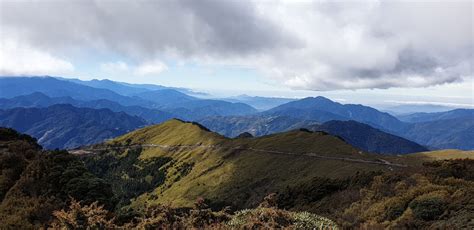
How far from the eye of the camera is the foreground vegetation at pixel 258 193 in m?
20.0

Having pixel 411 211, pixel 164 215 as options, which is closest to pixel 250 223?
pixel 164 215

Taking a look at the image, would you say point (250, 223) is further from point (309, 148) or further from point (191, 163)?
point (191, 163)

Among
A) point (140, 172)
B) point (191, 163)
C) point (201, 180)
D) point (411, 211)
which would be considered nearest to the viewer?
point (411, 211)

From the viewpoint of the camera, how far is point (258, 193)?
4392 inches

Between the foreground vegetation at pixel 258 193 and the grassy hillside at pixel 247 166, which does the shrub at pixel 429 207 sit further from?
the grassy hillside at pixel 247 166

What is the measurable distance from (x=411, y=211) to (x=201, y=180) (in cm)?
11957

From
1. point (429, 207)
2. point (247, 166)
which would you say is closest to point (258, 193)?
point (247, 166)

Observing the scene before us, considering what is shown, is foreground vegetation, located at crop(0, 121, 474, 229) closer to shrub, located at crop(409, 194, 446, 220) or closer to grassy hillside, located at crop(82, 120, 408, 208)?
shrub, located at crop(409, 194, 446, 220)

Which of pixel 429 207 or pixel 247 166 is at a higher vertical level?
pixel 429 207

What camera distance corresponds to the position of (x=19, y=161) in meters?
40.3

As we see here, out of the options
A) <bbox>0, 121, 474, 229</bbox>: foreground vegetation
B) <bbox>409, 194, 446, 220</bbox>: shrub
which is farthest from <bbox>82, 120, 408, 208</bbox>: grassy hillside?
<bbox>409, 194, 446, 220</bbox>: shrub

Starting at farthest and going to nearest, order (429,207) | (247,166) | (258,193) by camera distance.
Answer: (247,166)
(258,193)
(429,207)

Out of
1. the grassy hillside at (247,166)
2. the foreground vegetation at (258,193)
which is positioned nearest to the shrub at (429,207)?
the foreground vegetation at (258,193)

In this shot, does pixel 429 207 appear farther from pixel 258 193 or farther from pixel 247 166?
pixel 247 166
